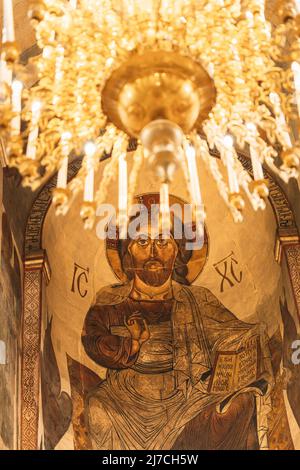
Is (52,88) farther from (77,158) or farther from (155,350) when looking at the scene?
(155,350)

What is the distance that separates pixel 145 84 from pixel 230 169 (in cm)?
96

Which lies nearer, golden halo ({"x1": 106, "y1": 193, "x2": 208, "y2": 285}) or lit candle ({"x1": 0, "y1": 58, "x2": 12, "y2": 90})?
lit candle ({"x1": 0, "y1": 58, "x2": 12, "y2": 90})

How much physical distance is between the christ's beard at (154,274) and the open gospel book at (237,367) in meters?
1.39

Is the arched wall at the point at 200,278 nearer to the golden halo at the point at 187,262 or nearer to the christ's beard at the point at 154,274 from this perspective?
the golden halo at the point at 187,262

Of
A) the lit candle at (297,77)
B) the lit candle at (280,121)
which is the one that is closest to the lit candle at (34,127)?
the lit candle at (280,121)

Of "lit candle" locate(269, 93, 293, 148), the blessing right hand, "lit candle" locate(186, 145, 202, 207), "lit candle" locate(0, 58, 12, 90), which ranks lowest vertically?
the blessing right hand

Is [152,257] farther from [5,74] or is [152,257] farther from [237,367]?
[5,74]

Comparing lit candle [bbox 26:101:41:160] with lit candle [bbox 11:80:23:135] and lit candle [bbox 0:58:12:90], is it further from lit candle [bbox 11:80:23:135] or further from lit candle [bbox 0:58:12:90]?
lit candle [bbox 0:58:12:90]

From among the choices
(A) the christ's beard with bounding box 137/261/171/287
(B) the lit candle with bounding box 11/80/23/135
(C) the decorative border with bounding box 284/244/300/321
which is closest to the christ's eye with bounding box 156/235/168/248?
(A) the christ's beard with bounding box 137/261/171/287

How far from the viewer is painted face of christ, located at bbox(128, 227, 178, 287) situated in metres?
12.3

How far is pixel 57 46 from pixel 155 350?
5.90 meters

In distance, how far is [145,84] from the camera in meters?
6.14

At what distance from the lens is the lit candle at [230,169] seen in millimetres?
6492
